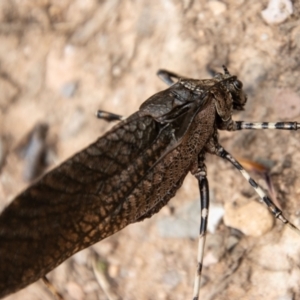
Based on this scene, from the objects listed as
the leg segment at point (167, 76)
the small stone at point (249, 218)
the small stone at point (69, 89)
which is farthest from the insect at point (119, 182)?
the small stone at point (69, 89)

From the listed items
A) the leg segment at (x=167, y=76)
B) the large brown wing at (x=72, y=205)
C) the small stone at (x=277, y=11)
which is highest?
the small stone at (x=277, y=11)

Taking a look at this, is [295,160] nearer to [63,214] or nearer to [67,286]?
[63,214]

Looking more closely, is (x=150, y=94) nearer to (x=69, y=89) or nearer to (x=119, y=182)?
(x=69, y=89)

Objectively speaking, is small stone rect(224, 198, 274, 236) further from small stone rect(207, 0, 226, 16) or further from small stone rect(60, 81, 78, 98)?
small stone rect(60, 81, 78, 98)

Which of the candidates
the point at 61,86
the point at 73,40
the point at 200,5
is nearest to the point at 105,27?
the point at 73,40

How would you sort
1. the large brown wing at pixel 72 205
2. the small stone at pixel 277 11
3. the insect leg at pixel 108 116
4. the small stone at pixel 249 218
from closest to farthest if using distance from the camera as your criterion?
the large brown wing at pixel 72 205 < the small stone at pixel 249 218 < the small stone at pixel 277 11 < the insect leg at pixel 108 116

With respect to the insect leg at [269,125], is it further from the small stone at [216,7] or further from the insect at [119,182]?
the small stone at [216,7]
